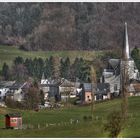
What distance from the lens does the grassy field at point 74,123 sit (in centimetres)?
3291

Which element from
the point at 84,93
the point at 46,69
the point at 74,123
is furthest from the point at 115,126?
the point at 46,69

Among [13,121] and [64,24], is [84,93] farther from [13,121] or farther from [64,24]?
[64,24]

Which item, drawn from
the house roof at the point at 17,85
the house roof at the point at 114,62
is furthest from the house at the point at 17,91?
Answer: the house roof at the point at 114,62

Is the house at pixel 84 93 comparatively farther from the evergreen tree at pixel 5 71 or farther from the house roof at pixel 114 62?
the evergreen tree at pixel 5 71

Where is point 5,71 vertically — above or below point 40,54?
below

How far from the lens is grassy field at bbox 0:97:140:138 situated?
3291 centimetres

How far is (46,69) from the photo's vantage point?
157ft

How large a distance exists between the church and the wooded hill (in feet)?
Result: 8.86

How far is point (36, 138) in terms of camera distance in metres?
31.5

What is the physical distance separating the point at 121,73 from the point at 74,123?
9.68m

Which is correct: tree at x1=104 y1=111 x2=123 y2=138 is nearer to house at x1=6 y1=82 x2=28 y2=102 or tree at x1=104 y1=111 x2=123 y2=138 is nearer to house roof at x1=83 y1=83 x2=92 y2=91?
house at x1=6 y1=82 x2=28 y2=102

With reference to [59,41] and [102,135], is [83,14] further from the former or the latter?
[102,135]

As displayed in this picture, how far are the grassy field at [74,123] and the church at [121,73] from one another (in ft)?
5.18

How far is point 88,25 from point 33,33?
4.16 m
